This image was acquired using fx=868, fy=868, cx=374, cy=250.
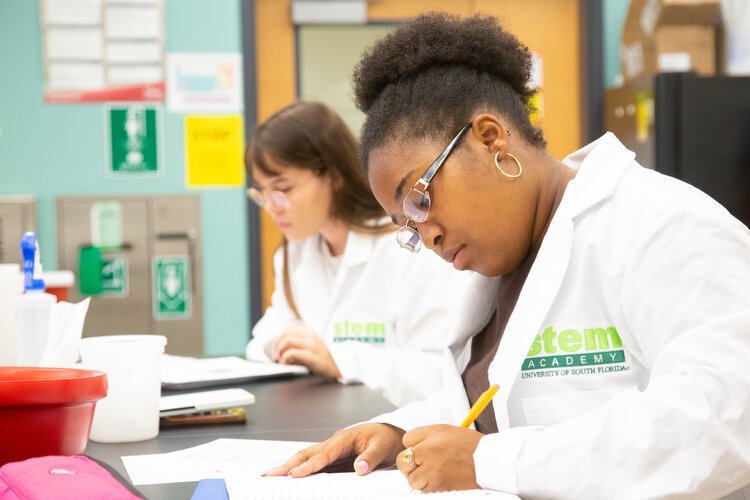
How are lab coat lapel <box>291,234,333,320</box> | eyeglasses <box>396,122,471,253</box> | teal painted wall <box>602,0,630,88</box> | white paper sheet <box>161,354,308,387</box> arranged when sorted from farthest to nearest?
teal painted wall <box>602,0,630,88</box> < lab coat lapel <box>291,234,333,320</box> < white paper sheet <box>161,354,308,387</box> < eyeglasses <box>396,122,471,253</box>

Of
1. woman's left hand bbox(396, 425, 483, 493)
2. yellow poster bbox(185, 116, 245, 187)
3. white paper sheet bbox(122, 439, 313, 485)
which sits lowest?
white paper sheet bbox(122, 439, 313, 485)

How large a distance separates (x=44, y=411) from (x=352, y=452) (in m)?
0.37

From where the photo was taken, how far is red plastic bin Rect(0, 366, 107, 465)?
946mm

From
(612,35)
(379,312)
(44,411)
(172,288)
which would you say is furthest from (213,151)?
(44,411)

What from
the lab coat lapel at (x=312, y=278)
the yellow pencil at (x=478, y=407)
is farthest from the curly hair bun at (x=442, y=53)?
the lab coat lapel at (x=312, y=278)

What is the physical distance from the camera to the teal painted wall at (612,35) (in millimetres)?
3629

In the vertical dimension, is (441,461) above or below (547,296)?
below

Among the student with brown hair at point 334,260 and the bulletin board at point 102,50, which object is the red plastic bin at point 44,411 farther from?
the bulletin board at point 102,50

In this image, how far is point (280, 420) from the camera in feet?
4.55

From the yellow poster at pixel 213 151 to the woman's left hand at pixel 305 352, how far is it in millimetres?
1652

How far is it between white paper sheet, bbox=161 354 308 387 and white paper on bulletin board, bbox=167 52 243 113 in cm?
163

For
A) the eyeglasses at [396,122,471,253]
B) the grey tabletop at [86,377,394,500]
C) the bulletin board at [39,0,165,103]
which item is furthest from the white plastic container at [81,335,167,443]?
the bulletin board at [39,0,165,103]

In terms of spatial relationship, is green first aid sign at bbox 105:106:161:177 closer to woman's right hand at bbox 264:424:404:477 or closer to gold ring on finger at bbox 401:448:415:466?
woman's right hand at bbox 264:424:404:477

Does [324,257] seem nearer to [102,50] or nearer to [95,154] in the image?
[95,154]
